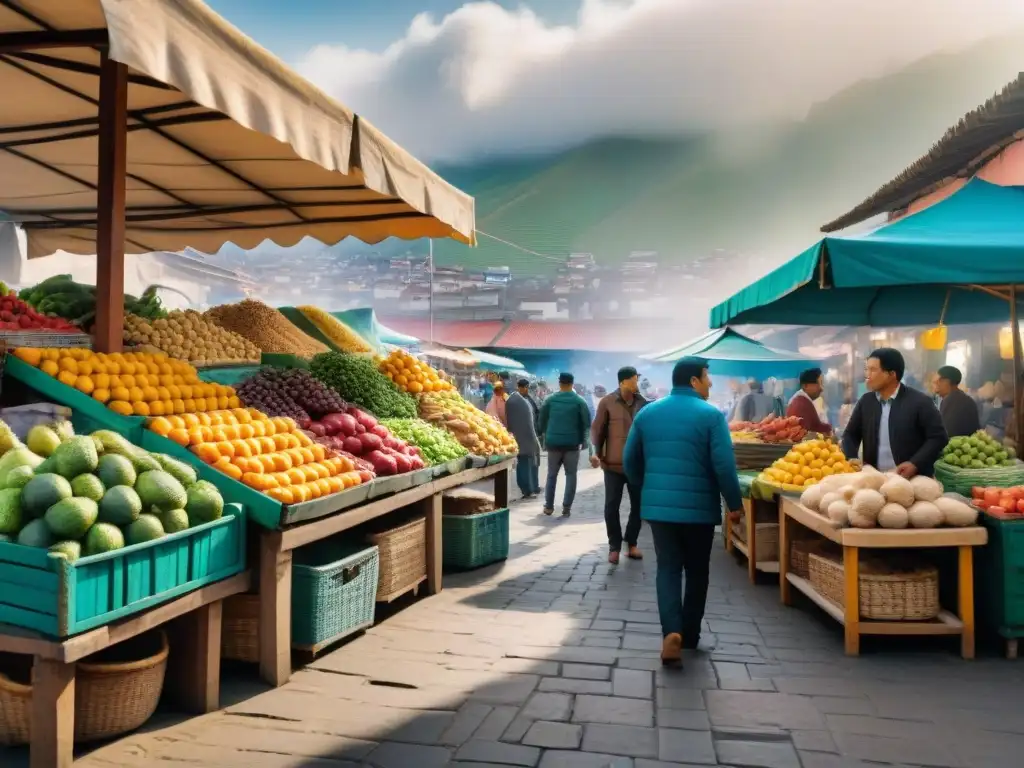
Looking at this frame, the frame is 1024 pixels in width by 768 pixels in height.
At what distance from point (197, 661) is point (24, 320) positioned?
2.40 m

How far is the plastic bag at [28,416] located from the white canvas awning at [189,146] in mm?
1750

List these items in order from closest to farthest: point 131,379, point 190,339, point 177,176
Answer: point 131,379
point 190,339
point 177,176

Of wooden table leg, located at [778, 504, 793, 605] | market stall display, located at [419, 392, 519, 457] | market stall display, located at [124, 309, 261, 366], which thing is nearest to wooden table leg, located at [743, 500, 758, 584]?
wooden table leg, located at [778, 504, 793, 605]

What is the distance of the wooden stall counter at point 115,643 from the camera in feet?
9.58

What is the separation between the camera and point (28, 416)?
3.97 meters

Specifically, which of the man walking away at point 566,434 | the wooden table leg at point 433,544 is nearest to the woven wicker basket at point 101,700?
the wooden table leg at point 433,544

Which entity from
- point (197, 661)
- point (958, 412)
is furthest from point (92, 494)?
point (958, 412)

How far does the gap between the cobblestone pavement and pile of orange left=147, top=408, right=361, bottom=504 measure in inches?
40.7

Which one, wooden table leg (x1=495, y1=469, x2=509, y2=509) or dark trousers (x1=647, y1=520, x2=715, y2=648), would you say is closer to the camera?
dark trousers (x1=647, y1=520, x2=715, y2=648)

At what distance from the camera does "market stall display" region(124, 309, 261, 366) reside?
5531 mm

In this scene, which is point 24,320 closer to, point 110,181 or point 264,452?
point 110,181

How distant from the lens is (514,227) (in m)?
98.6

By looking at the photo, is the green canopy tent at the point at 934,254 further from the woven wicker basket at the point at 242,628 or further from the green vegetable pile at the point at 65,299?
the green vegetable pile at the point at 65,299

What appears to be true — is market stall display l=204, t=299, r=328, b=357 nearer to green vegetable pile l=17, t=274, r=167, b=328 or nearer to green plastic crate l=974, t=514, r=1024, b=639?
green vegetable pile l=17, t=274, r=167, b=328
